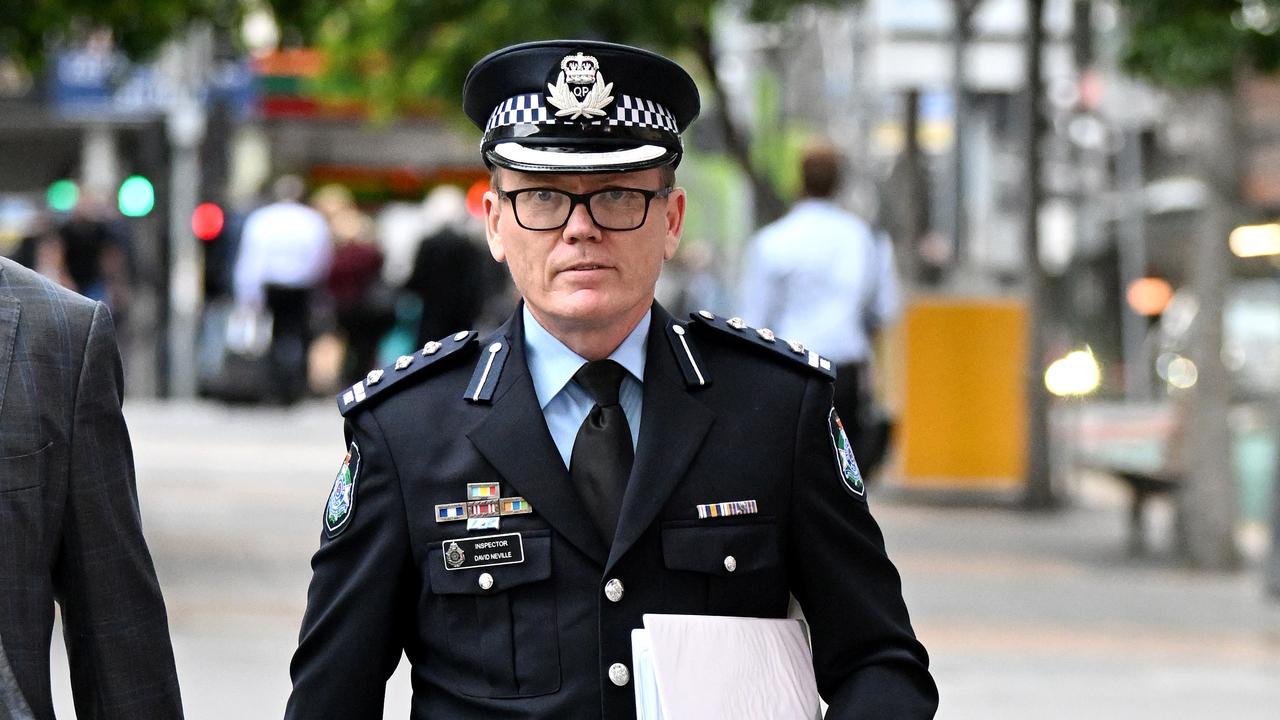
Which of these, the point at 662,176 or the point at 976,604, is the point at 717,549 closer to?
the point at 662,176

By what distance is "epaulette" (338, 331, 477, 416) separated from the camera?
3066 millimetres

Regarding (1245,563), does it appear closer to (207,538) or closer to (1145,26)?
(1145,26)

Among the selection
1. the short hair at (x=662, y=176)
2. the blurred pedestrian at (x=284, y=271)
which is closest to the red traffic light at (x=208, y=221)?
the blurred pedestrian at (x=284, y=271)

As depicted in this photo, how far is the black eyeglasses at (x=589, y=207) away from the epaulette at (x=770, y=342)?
0.66 ft

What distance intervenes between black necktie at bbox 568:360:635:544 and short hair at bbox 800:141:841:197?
6670mm

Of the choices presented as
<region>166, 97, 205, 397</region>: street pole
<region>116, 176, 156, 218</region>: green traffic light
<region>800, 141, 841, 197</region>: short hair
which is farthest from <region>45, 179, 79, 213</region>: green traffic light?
<region>800, 141, 841, 197</region>: short hair

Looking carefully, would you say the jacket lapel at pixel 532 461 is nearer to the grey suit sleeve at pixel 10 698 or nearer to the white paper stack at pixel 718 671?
the white paper stack at pixel 718 671

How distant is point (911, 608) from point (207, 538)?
392cm

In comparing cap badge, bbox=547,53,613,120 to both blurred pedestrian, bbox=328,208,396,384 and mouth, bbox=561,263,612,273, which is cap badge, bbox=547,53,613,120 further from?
blurred pedestrian, bbox=328,208,396,384

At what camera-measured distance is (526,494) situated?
9.83 feet

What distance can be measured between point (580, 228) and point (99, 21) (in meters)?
Result: 9.32

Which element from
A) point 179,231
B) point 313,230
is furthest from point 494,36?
point 179,231

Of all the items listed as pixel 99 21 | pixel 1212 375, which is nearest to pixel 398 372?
pixel 99 21

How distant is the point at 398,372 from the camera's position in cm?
313
